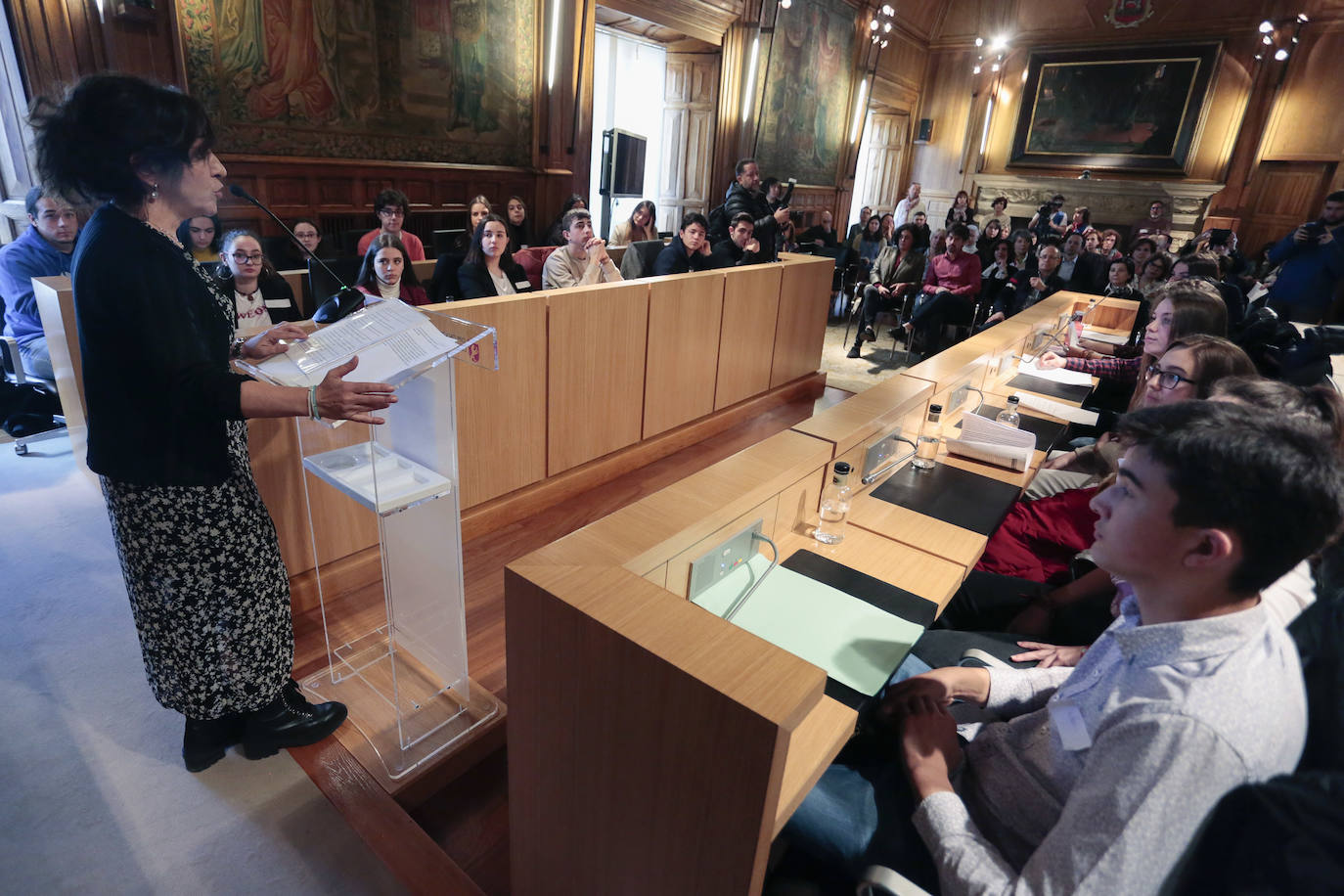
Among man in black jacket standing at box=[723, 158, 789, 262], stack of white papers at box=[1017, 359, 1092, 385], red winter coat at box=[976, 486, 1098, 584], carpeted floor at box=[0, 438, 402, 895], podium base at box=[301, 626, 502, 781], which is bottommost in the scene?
carpeted floor at box=[0, 438, 402, 895]

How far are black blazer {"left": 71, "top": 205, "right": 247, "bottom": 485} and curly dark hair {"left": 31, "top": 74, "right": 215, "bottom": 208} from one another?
5 centimetres

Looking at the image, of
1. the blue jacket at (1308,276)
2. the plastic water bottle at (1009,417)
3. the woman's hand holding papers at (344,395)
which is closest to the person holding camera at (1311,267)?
the blue jacket at (1308,276)

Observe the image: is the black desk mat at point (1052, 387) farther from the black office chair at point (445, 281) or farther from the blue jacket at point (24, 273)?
the blue jacket at point (24, 273)

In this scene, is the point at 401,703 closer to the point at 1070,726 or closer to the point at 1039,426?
the point at 1070,726

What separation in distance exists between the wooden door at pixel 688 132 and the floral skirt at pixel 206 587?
305 inches

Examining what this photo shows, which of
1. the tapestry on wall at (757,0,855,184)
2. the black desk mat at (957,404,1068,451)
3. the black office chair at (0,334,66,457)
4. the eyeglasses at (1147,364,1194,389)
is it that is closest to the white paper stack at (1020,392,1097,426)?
the black desk mat at (957,404,1068,451)

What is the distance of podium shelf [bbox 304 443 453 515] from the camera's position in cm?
165

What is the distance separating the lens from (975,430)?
2.59 metres

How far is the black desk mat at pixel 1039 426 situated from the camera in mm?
2823

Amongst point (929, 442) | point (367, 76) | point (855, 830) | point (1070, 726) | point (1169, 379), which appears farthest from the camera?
point (367, 76)

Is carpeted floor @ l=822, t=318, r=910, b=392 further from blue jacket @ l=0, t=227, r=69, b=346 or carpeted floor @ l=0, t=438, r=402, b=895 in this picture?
blue jacket @ l=0, t=227, r=69, b=346

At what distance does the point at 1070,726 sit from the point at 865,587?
2.24 ft

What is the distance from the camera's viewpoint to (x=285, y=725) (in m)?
1.80

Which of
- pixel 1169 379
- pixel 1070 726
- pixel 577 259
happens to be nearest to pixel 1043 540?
pixel 1169 379
